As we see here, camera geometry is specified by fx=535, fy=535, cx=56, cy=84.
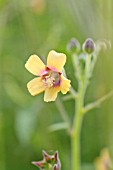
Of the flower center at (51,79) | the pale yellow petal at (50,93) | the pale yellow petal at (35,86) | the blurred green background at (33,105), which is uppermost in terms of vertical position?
the pale yellow petal at (35,86)

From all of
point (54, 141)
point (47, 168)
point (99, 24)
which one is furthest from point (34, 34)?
point (47, 168)

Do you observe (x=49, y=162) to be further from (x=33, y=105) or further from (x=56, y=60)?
(x=33, y=105)

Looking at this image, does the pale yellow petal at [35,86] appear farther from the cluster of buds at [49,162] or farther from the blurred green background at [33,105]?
the blurred green background at [33,105]

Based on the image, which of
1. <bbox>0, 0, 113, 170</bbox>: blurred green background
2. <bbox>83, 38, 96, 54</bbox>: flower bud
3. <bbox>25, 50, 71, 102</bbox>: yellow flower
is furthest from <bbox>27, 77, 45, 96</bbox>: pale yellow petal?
<bbox>0, 0, 113, 170</bbox>: blurred green background

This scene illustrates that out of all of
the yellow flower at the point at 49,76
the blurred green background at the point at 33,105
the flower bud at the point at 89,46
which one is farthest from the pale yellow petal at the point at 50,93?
the blurred green background at the point at 33,105

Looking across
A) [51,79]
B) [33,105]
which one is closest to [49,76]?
[51,79]

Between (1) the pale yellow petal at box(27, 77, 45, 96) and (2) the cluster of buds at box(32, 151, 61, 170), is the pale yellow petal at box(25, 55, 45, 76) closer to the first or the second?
(1) the pale yellow petal at box(27, 77, 45, 96)

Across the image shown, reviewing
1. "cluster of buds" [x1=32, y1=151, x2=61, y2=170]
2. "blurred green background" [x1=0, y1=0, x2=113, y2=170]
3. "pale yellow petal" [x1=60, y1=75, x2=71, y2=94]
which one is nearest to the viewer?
"cluster of buds" [x1=32, y1=151, x2=61, y2=170]
